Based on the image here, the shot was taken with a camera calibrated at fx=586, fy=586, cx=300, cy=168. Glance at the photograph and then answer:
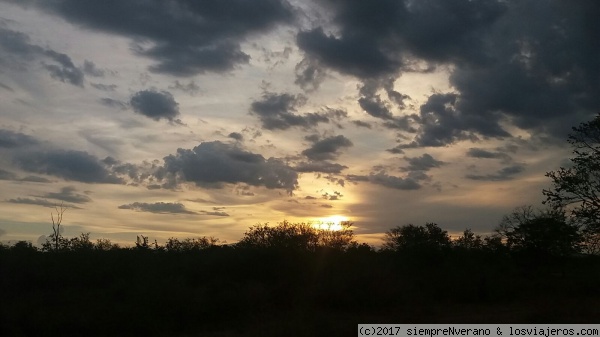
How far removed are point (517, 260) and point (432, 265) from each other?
9708 millimetres

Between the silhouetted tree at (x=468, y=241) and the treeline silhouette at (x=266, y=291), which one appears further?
the silhouetted tree at (x=468, y=241)

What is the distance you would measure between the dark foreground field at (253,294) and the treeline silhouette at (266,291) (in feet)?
0.17

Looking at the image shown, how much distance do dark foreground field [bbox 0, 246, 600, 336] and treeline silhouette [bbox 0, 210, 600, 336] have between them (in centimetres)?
5

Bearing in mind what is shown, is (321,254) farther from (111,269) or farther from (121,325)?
(121,325)

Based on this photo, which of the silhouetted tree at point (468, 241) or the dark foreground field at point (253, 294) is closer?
the dark foreground field at point (253, 294)

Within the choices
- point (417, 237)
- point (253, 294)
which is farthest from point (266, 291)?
point (417, 237)

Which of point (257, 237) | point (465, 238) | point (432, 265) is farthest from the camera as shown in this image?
point (465, 238)

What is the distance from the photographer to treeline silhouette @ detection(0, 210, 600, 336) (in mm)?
20688

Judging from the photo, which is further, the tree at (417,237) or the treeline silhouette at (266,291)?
the tree at (417,237)

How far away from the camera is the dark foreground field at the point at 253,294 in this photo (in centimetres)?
2061

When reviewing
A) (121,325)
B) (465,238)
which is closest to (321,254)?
(121,325)

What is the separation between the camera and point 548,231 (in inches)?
1753

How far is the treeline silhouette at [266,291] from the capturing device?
20.7 meters

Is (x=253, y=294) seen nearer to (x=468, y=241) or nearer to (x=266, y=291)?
(x=266, y=291)
